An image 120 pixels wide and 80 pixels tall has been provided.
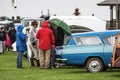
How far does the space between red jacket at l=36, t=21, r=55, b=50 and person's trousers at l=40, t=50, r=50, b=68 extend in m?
0.19

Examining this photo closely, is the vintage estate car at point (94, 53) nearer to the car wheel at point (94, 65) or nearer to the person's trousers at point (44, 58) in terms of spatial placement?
the car wheel at point (94, 65)

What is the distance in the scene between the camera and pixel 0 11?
174 ft

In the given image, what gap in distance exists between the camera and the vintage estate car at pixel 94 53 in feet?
65.9

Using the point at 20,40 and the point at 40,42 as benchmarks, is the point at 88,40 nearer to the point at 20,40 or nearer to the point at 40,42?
the point at 40,42

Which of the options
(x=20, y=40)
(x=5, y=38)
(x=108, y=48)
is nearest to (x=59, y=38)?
(x=20, y=40)

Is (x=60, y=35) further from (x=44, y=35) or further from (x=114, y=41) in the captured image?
(x=114, y=41)

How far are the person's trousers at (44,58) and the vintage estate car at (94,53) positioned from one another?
188cm

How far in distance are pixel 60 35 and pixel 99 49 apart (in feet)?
11.8

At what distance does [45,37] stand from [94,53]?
2.82m

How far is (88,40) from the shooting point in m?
20.7

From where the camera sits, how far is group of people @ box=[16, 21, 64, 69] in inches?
880

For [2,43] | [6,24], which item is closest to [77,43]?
[2,43]

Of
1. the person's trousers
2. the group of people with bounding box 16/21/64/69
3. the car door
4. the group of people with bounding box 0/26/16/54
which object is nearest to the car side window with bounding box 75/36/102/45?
the car door

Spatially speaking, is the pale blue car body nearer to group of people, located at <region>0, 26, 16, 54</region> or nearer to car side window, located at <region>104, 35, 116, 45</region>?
car side window, located at <region>104, 35, 116, 45</region>
